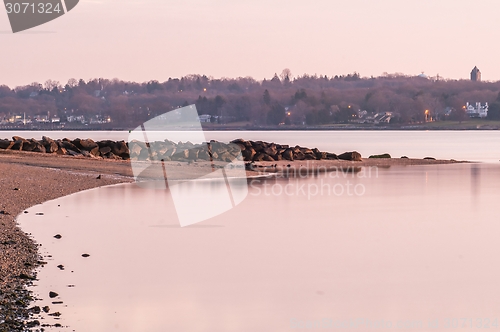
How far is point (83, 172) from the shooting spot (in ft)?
72.9

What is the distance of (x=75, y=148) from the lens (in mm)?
29172

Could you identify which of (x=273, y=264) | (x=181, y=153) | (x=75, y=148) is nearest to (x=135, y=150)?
(x=181, y=153)

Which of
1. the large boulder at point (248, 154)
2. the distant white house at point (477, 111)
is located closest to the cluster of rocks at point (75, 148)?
the large boulder at point (248, 154)

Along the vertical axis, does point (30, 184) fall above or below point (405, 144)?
above

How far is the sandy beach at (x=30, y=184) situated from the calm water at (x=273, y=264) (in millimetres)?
291

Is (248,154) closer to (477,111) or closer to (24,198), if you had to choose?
(24,198)

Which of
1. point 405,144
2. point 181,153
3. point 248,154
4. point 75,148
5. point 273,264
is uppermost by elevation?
point 75,148

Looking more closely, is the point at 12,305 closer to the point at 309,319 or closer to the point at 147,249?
the point at 309,319

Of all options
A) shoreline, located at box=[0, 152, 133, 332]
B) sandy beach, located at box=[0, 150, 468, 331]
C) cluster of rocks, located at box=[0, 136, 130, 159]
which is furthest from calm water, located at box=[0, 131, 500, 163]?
shoreline, located at box=[0, 152, 133, 332]

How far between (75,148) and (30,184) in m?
11.8

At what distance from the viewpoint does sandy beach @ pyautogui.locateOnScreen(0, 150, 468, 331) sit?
7.32 metres

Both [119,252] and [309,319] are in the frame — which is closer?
[309,319]

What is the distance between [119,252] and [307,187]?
11.2 m

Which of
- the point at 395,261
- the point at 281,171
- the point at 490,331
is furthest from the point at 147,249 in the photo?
the point at 281,171
